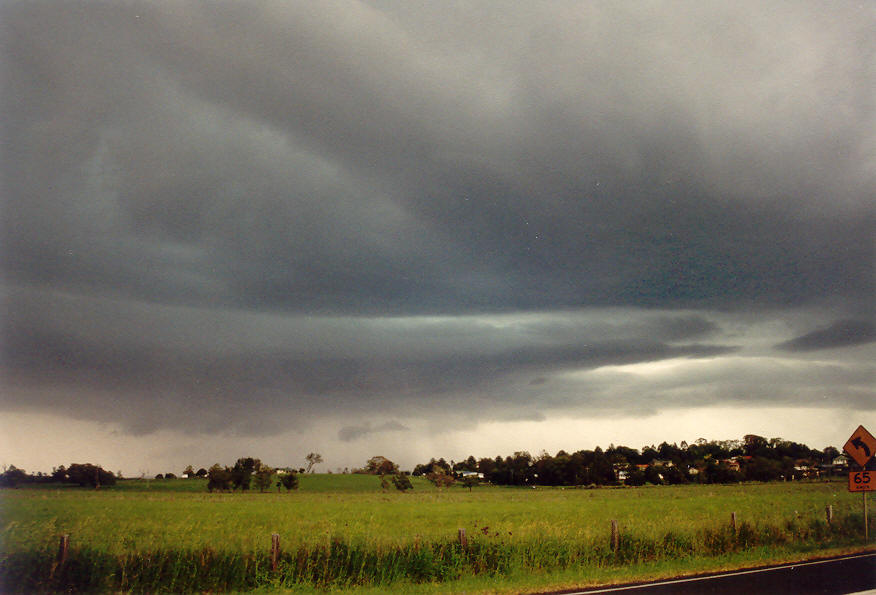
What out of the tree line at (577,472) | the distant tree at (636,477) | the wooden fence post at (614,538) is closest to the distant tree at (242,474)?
the tree line at (577,472)

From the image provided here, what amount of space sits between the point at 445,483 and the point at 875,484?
431 feet

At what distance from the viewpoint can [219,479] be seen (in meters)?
126

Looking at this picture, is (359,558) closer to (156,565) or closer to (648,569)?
(156,565)

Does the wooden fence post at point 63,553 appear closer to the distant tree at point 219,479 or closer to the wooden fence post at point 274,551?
the wooden fence post at point 274,551

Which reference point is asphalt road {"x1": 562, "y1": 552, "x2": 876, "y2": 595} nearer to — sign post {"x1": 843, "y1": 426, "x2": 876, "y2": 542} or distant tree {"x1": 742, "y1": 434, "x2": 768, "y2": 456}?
sign post {"x1": 843, "y1": 426, "x2": 876, "y2": 542}

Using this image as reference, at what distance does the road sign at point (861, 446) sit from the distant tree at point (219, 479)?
116615mm

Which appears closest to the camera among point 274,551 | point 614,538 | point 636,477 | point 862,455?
point 274,551

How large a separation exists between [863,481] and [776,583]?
13.9 metres

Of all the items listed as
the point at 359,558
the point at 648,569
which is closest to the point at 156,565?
the point at 359,558

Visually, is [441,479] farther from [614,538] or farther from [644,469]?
[614,538]

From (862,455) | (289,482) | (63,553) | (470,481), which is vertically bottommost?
(470,481)

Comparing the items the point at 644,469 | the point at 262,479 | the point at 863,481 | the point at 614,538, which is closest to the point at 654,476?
the point at 644,469

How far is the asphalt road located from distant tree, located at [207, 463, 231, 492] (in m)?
120

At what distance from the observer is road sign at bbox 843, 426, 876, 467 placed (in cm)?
2656
